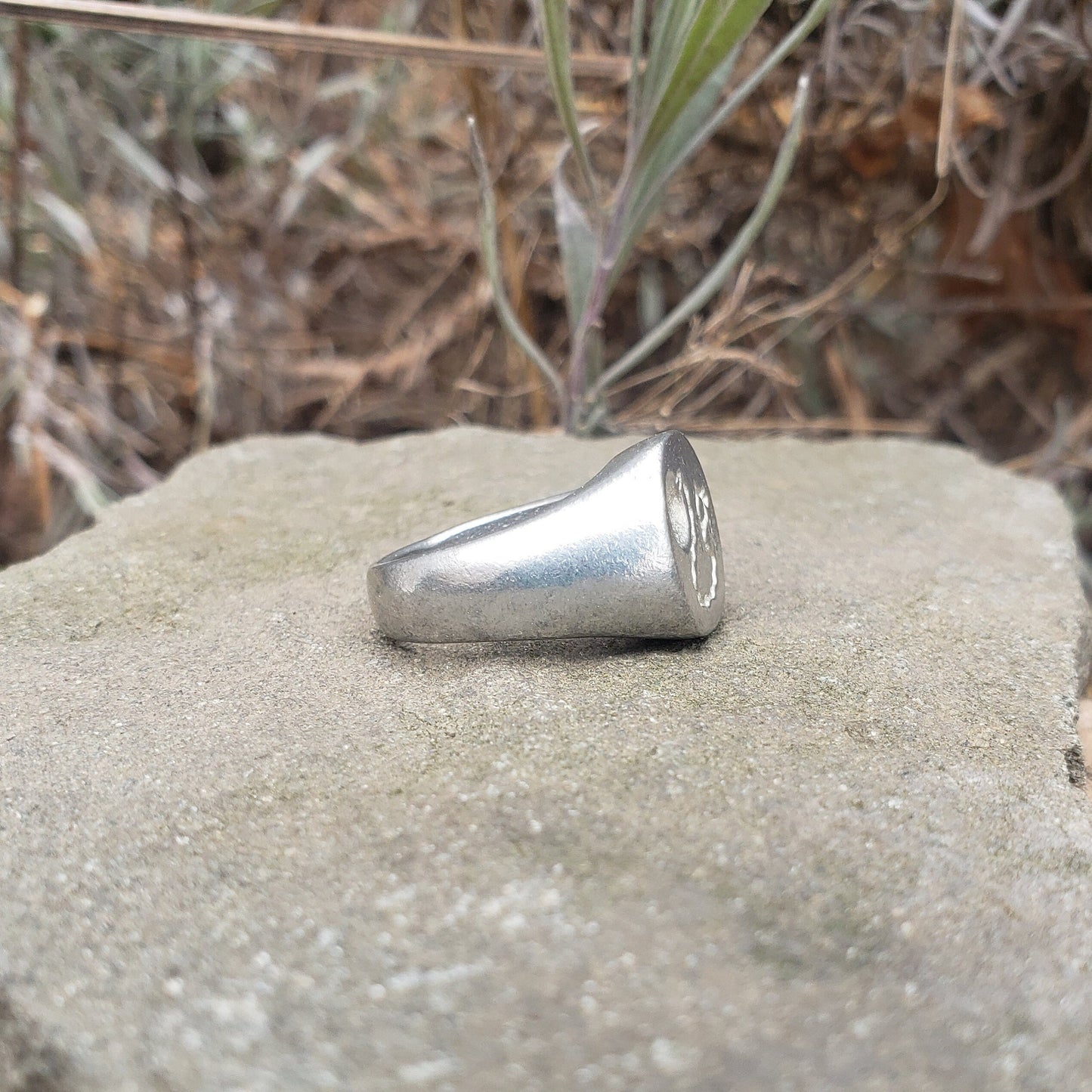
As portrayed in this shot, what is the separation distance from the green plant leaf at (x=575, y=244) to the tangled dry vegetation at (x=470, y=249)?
15cm

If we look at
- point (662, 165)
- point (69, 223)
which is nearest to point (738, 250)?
point (662, 165)

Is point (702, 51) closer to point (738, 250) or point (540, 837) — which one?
point (738, 250)

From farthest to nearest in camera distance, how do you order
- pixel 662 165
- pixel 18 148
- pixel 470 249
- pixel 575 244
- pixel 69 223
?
pixel 470 249 < pixel 69 223 < pixel 18 148 < pixel 575 244 < pixel 662 165

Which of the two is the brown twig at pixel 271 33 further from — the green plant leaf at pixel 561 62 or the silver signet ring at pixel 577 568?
the silver signet ring at pixel 577 568

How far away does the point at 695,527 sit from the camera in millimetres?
809

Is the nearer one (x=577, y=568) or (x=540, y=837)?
(x=540, y=837)

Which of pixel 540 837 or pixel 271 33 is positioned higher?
pixel 271 33

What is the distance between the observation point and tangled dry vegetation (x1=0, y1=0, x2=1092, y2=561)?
1468mm

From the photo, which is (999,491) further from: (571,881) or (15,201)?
(15,201)

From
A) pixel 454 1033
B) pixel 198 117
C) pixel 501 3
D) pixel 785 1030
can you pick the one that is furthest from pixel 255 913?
pixel 198 117

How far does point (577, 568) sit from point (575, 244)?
59 centimetres

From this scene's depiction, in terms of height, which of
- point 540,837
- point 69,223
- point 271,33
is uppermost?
point 271,33

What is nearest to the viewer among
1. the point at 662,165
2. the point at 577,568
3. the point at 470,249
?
the point at 577,568

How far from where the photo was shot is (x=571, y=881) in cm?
59
